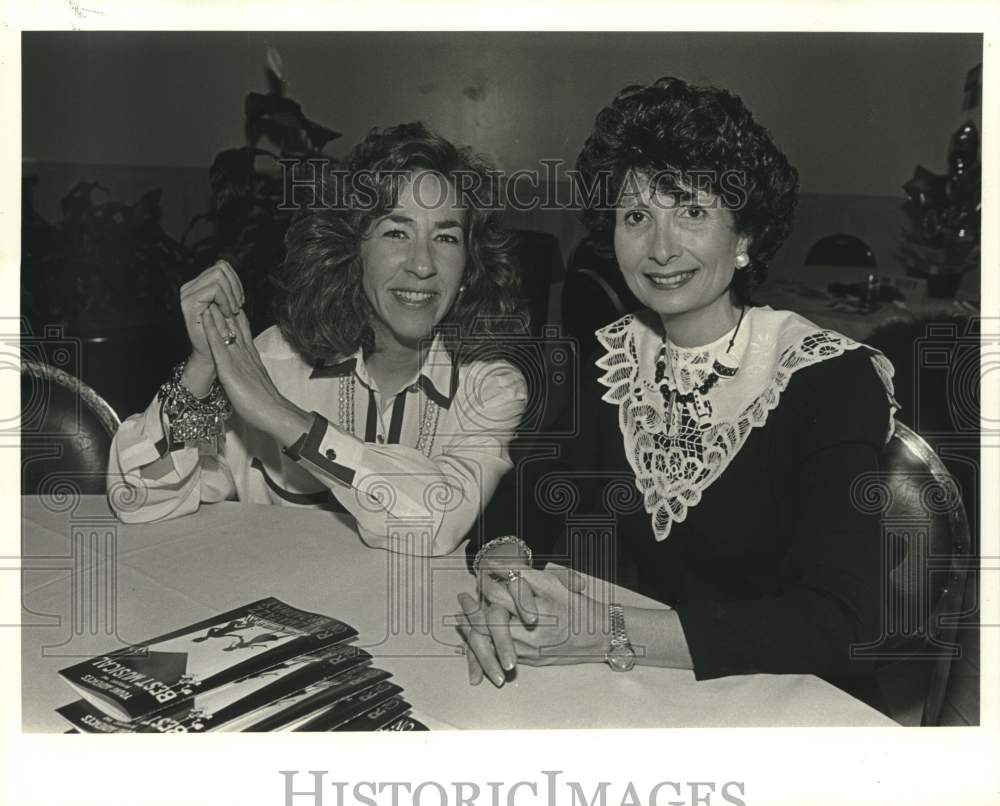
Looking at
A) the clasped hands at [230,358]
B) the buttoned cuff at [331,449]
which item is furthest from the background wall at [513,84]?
the buttoned cuff at [331,449]

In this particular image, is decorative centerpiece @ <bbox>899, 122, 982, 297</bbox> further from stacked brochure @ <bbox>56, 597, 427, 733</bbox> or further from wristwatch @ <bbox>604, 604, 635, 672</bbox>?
stacked brochure @ <bbox>56, 597, 427, 733</bbox>

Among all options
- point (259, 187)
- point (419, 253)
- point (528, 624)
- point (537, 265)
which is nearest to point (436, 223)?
point (419, 253)

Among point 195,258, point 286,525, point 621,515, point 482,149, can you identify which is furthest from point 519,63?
point 286,525

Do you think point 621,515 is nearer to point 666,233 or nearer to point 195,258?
point 666,233

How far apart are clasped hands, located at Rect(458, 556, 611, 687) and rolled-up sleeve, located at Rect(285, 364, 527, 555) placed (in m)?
0.12

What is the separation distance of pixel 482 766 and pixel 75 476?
2.56 feet

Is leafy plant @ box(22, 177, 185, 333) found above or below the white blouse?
above

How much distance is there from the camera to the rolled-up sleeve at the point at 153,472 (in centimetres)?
147

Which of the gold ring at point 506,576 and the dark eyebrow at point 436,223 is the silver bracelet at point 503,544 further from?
the dark eyebrow at point 436,223

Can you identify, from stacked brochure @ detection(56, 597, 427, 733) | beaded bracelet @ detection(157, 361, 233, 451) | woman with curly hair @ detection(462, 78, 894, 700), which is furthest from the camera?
beaded bracelet @ detection(157, 361, 233, 451)

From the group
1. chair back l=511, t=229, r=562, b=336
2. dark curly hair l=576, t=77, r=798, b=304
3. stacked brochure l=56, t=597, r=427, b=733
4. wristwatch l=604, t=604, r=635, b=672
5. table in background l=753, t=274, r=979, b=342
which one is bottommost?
stacked brochure l=56, t=597, r=427, b=733

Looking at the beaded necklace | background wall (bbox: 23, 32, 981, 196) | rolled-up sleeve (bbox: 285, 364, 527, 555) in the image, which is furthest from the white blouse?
background wall (bbox: 23, 32, 981, 196)

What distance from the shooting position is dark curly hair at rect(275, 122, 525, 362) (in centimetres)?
137

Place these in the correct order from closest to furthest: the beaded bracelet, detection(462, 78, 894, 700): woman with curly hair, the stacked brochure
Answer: the stacked brochure
detection(462, 78, 894, 700): woman with curly hair
the beaded bracelet
